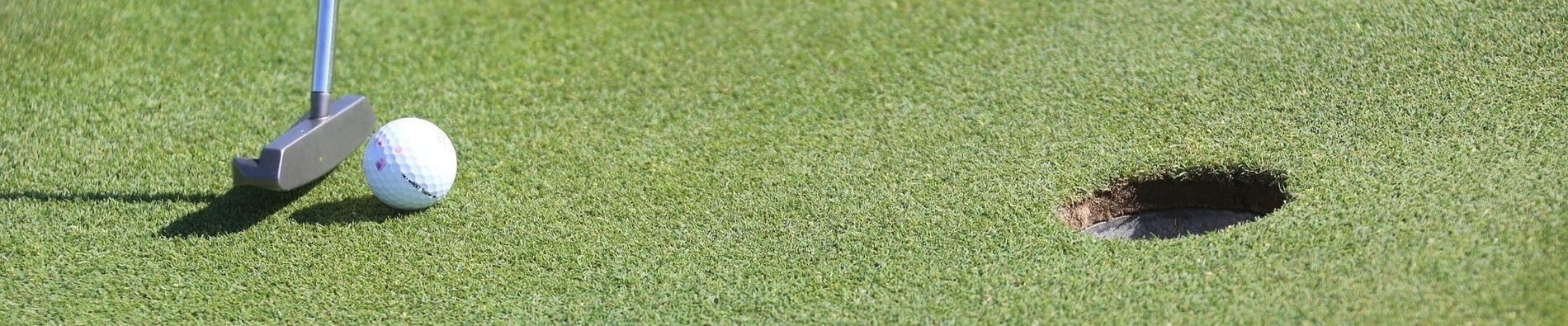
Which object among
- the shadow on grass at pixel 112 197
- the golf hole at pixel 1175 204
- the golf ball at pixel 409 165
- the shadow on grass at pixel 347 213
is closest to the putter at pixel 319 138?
the shadow on grass at pixel 347 213

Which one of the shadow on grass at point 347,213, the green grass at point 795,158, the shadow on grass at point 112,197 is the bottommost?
the shadow on grass at point 112,197

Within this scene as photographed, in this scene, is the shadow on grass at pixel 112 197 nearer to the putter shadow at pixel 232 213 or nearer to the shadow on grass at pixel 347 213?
the putter shadow at pixel 232 213

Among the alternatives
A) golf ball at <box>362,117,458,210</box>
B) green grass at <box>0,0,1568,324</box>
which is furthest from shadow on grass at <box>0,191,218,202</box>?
golf ball at <box>362,117,458,210</box>

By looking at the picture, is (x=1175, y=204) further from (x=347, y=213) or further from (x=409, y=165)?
(x=347, y=213)

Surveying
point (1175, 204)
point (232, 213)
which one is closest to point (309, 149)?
point (232, 213)

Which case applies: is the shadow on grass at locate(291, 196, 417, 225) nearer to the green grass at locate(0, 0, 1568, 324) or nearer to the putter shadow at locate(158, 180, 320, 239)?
the green grass at locate(0, 0, 1568, 324)

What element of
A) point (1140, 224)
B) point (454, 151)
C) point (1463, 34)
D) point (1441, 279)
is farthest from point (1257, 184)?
point (454, 151)
